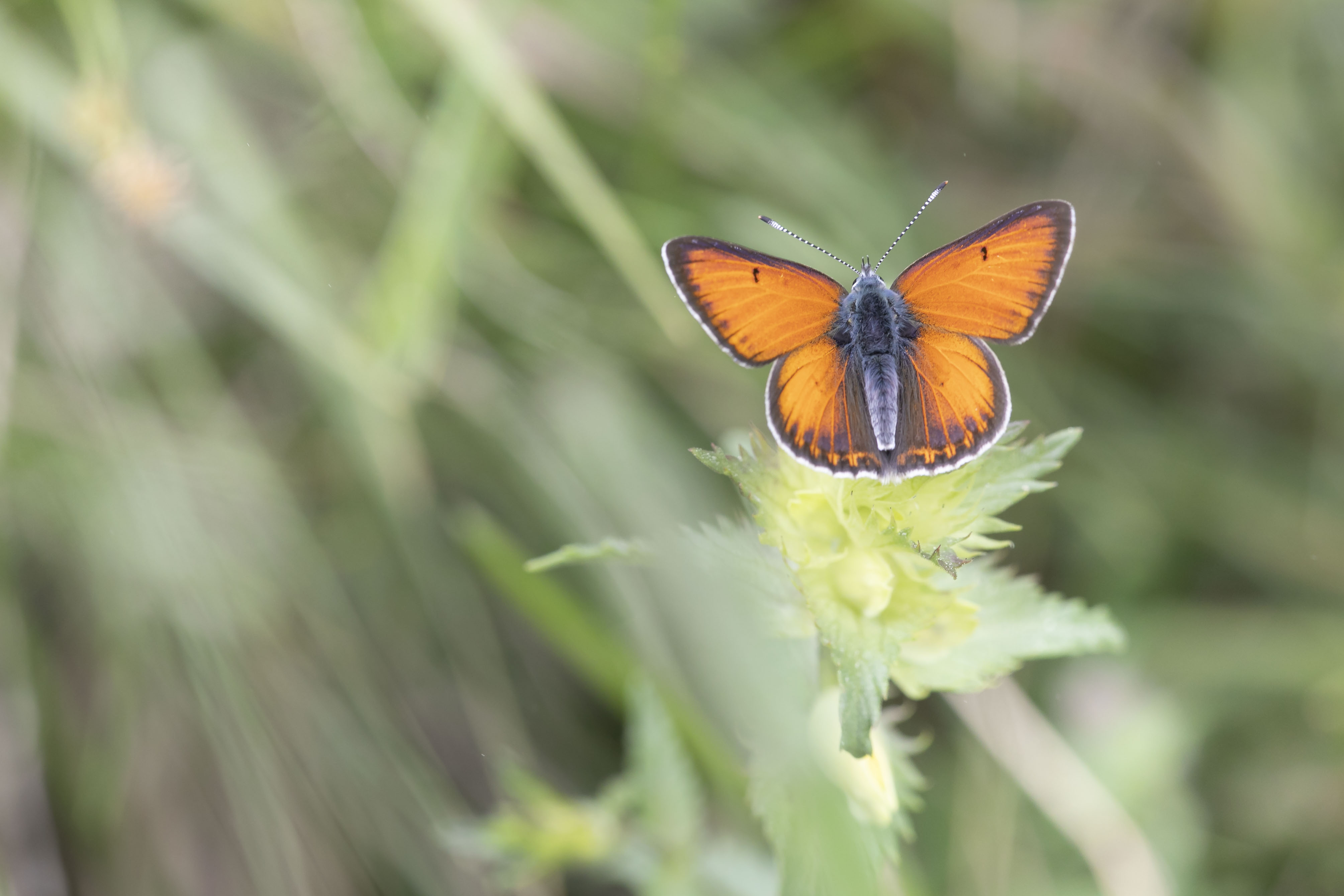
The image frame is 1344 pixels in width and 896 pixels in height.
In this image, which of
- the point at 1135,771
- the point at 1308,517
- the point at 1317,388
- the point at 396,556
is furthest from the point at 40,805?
the point at 1317,388

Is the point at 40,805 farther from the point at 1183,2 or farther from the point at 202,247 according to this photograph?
the point at 1183,2

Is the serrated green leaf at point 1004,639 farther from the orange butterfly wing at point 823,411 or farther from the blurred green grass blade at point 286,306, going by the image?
the blurred green grass blade at point 286,306

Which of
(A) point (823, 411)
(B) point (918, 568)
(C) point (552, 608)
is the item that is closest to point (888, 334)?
(A) point (823, 411)

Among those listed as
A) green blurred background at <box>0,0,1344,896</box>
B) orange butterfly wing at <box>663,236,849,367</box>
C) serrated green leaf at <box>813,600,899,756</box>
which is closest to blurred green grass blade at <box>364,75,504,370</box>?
green blurred background at <box>0,0,1344,896</box>

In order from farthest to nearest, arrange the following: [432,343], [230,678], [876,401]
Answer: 1. [432,343]
2. [230,678]
3. [876,401]

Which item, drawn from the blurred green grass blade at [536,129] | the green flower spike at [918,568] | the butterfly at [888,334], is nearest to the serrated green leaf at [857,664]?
the green flower spike at [918,568]

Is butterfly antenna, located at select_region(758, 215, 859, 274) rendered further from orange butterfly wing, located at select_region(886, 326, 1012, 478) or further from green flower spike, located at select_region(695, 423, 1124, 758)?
green flower spike, located at select_region(695, 423, 1124, 758)
